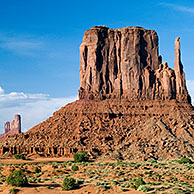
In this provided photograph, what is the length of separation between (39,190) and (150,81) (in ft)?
227

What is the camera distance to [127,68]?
376 feet

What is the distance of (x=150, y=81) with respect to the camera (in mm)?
113000

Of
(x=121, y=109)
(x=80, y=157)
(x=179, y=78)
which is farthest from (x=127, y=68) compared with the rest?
(x=80, y=157)

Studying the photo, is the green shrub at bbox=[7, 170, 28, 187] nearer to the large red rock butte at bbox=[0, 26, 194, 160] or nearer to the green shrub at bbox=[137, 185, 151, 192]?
the green shrub at bbox=[137, 185, 151, 192]

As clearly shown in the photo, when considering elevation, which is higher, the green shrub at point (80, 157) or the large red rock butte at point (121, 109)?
the large red rock butte at point (121, 109)

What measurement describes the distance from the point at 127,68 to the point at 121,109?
12421 millimetres

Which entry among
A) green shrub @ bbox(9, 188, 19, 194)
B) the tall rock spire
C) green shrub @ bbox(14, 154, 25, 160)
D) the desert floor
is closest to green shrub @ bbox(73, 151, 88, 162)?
green shrub @ bbox(14, 154, 25, 160)

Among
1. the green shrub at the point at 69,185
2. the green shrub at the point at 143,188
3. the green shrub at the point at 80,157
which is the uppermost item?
the green shrub at the point at 80,157

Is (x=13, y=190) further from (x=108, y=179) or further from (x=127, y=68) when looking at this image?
(x=127, y=68)

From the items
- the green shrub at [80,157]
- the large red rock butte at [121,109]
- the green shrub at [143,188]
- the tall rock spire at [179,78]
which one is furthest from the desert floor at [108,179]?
the tall rock spire at [179,78]

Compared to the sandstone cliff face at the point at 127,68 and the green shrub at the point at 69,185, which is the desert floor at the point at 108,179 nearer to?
the green shrub at the point at 69,185

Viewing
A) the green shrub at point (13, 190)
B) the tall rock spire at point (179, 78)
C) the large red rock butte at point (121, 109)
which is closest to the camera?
the green shrub at point (13, 190)

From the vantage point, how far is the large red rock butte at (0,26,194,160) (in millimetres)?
94938

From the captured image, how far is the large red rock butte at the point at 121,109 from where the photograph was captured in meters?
94.9
